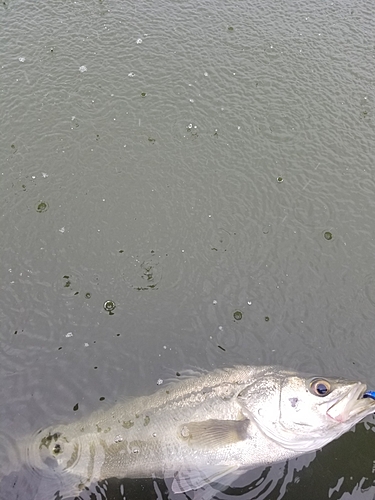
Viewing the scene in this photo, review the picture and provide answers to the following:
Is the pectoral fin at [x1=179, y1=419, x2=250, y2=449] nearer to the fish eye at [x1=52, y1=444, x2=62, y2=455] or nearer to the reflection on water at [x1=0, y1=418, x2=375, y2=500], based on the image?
the reflection on water at [x1=0, y1=418, x2=375, y2=500]

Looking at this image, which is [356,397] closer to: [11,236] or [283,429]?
[283,429]

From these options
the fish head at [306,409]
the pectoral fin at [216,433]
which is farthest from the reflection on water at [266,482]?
the fish head at [306,409]

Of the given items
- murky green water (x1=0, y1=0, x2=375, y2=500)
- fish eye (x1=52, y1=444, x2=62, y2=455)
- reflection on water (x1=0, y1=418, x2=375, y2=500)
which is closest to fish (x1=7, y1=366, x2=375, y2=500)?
fish eye (x1=52, y1=444, x2=62, y2=455)

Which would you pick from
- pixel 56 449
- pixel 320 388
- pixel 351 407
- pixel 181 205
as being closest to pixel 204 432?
pixel 320 388

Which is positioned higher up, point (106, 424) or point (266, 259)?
point (266, 259)

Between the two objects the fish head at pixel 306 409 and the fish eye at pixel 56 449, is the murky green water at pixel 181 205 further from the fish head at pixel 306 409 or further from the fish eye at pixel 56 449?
the fish head at pixel 306 409

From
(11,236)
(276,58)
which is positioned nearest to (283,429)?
(11,236)

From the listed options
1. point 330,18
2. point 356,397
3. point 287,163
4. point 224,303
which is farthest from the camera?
point 330,18
